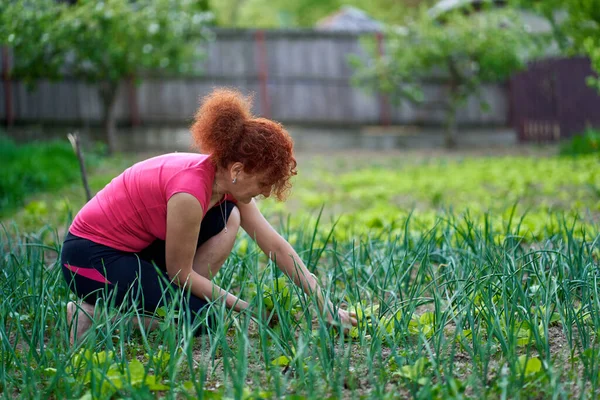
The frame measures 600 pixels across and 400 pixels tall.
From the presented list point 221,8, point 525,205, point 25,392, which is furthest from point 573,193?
point 221,8

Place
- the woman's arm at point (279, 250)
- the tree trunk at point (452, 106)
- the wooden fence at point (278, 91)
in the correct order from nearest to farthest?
1. the woman's arm at point (279, 250)
2. the wooden fence at point (278, 91)
3. the tree trunk at point (452, 106)

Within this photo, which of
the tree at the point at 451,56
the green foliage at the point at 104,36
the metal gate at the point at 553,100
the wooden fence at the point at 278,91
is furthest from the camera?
the metal gate at the point at 553,100

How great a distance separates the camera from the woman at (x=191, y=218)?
2389 millimetres

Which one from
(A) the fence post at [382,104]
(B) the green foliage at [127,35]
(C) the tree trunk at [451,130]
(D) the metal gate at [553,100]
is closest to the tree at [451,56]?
(C) the tree trunk at [451,130]

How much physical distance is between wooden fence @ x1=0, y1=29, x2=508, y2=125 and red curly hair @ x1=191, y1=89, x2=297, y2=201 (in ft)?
33.0

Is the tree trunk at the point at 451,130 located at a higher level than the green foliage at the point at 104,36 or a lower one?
lower

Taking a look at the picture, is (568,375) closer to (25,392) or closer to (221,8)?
(25,392)

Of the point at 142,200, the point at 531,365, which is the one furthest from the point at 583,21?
the point at 531,365

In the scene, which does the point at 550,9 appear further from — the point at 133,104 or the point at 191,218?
the point at 191,218

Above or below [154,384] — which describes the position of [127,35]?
above

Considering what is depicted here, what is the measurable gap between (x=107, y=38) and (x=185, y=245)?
25.4 ft

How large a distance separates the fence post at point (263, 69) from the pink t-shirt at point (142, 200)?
10265mm

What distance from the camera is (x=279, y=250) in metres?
2.63

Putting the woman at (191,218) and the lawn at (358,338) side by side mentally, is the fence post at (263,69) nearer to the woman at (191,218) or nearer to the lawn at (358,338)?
the lawn at (358,338)
